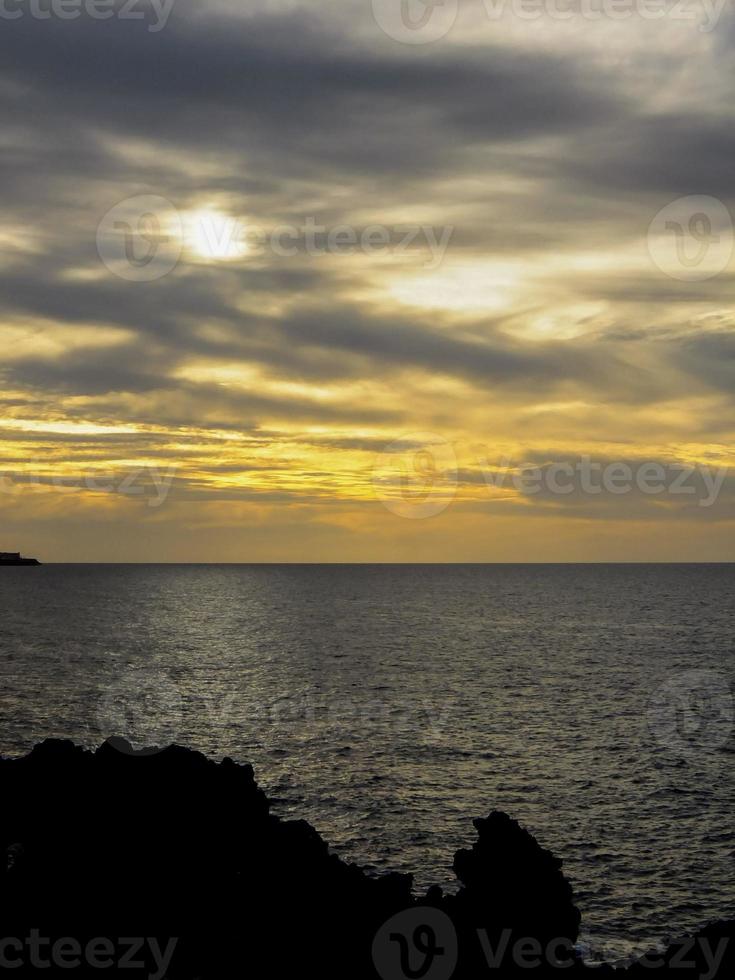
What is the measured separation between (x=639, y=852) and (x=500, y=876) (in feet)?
47.9

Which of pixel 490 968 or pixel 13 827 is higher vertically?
pixel 13 827

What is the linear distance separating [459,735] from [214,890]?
4191 cm

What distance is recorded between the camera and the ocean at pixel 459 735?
4319cm

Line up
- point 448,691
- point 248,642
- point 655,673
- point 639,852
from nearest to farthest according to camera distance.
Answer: point 639,852 < point 448,691 < point 655,673 < point 248,642

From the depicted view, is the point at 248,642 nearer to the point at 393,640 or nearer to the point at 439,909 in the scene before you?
the point at 393,640

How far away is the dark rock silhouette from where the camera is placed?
2895 cm

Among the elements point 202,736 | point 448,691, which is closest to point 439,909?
point 202,736

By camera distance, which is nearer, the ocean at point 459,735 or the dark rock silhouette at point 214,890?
the dark rock silhouette at point 214,890

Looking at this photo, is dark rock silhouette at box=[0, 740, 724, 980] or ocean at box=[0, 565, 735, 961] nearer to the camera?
dark rock silhouette at box=[0, 740, 724, 980]

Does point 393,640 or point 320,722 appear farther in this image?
point 393,640

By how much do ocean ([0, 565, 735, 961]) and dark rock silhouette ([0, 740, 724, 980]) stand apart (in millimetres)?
2344

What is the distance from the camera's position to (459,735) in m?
71.3

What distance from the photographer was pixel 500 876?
33.1 meters

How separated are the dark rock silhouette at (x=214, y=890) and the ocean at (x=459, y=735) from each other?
7.69ft
